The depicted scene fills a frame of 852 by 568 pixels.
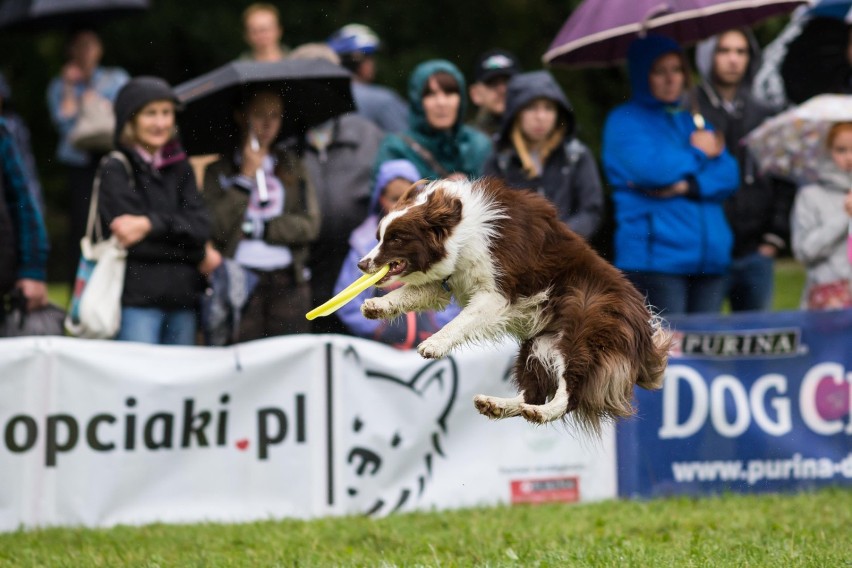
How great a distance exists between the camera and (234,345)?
8.21 meters

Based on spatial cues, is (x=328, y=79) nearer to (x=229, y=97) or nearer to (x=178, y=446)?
(x=229, y=97)

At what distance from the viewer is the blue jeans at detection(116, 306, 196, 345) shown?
8219mm

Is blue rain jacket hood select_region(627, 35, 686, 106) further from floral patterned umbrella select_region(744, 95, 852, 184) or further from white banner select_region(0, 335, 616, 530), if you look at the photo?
white banner select_region(0, 335, 616, 530)

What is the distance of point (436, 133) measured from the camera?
8.88 meters

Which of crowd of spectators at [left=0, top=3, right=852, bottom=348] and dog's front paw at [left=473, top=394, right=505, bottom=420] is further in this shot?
crowd of spectators at [left=0, top=3, right=852, bottom=348]

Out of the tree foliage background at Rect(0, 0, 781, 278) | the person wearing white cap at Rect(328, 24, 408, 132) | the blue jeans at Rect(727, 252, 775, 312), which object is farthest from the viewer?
the tree foliage background at Rect(0, 0, 781, 278)

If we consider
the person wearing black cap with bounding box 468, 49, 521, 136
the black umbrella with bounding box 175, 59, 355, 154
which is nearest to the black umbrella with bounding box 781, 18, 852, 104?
the person wearing black cap with bounding box 468, 49, 521, 136

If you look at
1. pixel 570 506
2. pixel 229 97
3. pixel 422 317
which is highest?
pixel 229 97

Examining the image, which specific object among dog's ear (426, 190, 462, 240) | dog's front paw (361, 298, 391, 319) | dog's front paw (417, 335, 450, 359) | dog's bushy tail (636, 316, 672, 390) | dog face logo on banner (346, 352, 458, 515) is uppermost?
dog's ear (426, 190, 462, 240)

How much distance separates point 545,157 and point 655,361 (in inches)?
A: 140

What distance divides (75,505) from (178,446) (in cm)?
71

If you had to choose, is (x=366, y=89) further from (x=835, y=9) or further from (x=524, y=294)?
(x=524, y=294)

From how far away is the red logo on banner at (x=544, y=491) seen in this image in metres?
8.27

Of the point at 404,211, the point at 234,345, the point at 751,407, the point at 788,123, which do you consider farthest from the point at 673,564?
the point at 788,123
